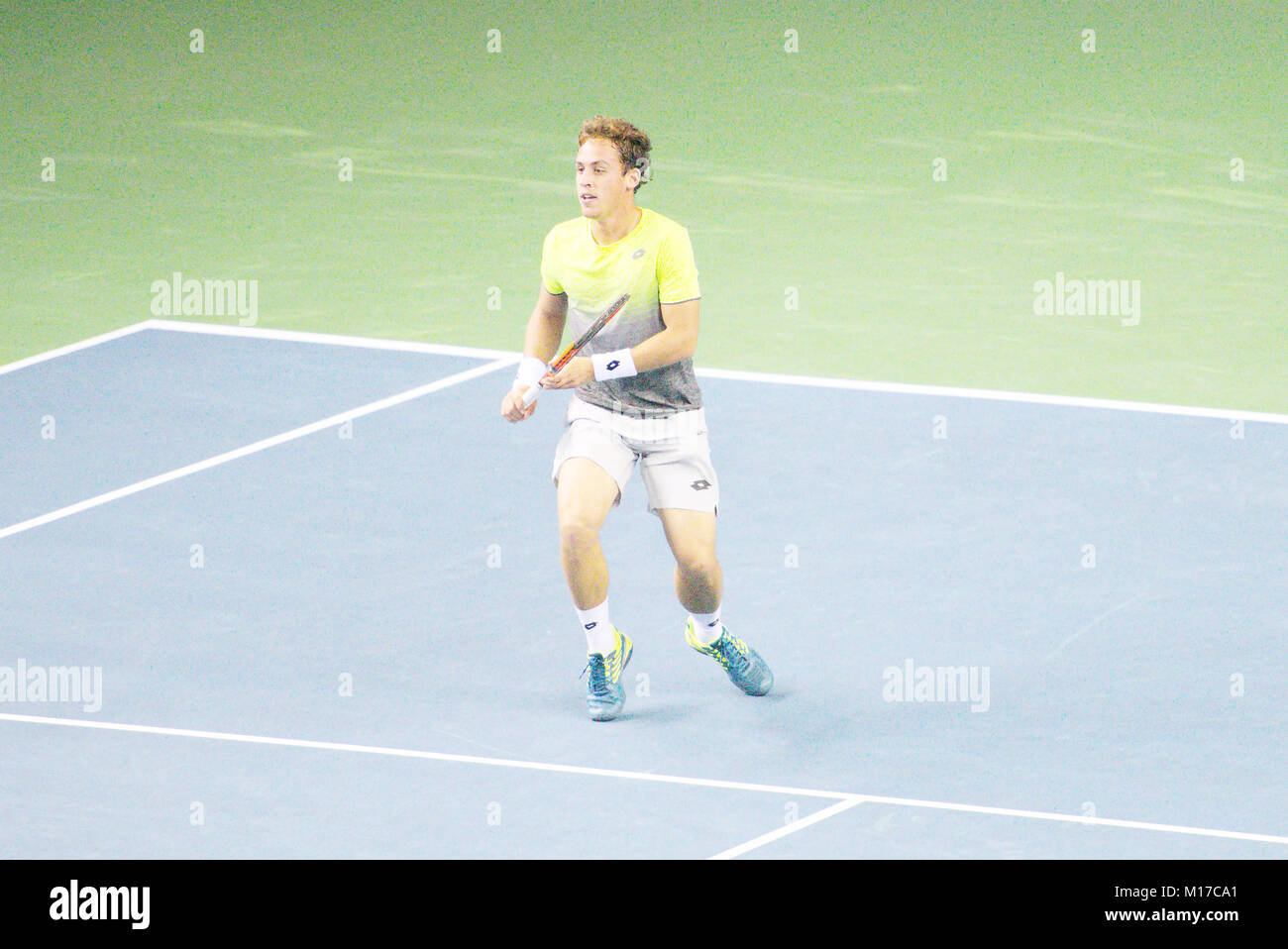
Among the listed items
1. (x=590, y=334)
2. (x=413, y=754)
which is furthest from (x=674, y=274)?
(x=413, y=754)

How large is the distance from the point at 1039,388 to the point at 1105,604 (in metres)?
3.31

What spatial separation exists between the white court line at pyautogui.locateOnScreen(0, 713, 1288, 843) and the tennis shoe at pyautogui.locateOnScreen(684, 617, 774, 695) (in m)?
0.80

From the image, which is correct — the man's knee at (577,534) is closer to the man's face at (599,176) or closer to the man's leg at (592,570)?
the man's leg at (592,570)

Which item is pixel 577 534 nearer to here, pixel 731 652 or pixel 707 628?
pixel 707 628

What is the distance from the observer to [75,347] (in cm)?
1418

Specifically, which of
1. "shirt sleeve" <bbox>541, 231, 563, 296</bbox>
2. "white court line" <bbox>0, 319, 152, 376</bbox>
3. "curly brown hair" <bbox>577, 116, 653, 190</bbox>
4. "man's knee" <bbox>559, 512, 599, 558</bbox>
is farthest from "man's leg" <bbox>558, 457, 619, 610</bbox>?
"white court line" <bbox>0, 319, 152, 376</bbox>

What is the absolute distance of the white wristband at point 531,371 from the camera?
8902 mm

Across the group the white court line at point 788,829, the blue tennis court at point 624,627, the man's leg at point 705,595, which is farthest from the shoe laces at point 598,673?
the white court line at point 788,829

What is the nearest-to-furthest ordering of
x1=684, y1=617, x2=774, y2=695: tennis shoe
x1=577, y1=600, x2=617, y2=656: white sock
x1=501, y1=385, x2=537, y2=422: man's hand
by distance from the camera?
x1=501, y1=385, x2=537, y2=422: man's hand → x1=577, y1=600, x2=617, y2=656: white sock → x1=684, y1=617, x2=774, y2=695: tennis shoe

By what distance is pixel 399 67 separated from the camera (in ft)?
68.7

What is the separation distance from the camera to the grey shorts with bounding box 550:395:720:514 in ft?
29.8

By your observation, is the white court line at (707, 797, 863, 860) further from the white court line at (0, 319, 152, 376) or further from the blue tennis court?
the white court line at (0, 319, 152, 376)

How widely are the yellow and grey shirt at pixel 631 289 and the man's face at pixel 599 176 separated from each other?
0.15 m

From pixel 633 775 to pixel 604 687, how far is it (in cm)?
61
